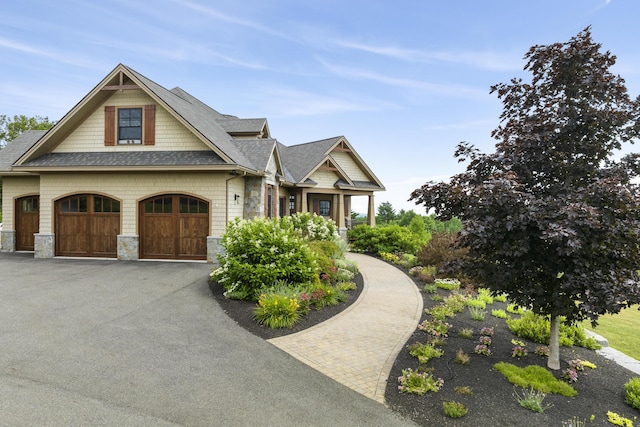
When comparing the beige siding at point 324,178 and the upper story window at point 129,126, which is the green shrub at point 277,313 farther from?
the beige siding at point 324,178

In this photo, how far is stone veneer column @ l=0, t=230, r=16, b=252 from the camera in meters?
16.5

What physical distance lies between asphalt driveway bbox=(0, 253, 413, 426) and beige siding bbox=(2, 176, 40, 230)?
10.2 m

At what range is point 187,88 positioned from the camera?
24406 mm

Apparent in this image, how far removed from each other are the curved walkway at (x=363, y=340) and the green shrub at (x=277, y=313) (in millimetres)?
424

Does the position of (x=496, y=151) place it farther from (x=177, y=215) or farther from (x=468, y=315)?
Result: (x=177, y=215)

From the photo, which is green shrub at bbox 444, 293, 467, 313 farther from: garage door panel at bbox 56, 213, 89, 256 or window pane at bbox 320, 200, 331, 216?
window pane at bbox 320, 200, 331, 216

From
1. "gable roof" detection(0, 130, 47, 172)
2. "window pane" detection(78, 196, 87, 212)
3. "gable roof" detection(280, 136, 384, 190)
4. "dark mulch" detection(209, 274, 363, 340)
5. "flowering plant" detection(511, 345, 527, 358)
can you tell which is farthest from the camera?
"gable roof" detection(280, 136, 384, 190)

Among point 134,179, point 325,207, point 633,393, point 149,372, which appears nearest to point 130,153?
point 134,179

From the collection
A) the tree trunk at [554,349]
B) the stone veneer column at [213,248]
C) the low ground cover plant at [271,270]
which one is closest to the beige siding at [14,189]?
the stone veneer column at [213,248]

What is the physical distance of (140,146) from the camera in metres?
14.0

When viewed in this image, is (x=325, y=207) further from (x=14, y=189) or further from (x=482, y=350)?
(x=482, y=350)

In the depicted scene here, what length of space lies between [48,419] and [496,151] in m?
6.93

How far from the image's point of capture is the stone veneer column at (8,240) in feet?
54.2

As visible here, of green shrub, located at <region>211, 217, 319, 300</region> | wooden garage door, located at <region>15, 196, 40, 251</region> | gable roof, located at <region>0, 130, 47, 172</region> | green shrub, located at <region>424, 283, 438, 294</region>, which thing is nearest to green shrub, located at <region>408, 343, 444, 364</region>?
green shrub, located at <region>211, 217, 319, 300</region>
